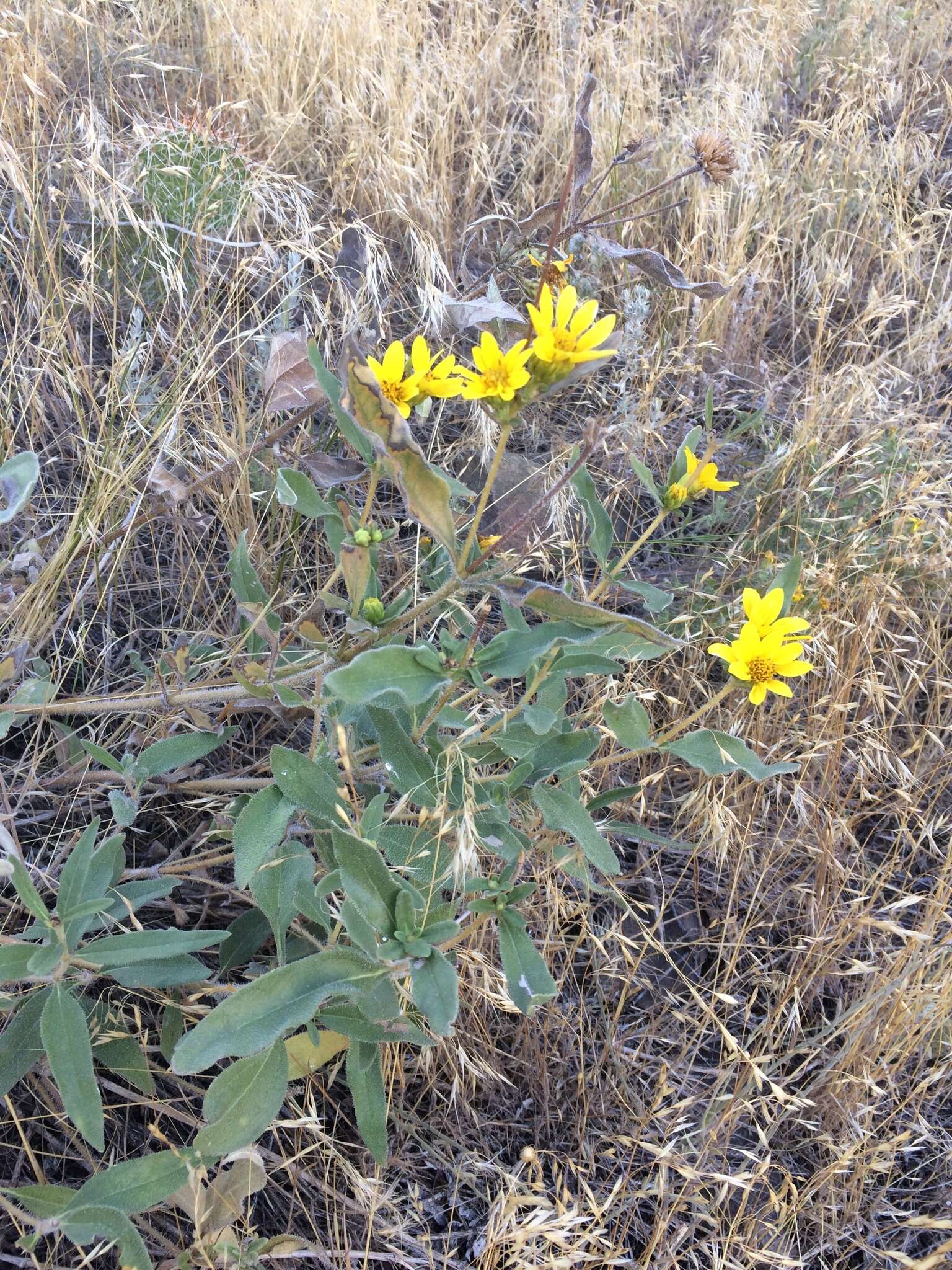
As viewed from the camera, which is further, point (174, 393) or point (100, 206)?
point (100, 206)

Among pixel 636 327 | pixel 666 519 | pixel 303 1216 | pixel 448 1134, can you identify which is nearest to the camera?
pixel 303 1216

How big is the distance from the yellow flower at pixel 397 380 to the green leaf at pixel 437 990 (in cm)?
75

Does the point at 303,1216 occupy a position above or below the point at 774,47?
below

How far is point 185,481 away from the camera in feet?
6.59

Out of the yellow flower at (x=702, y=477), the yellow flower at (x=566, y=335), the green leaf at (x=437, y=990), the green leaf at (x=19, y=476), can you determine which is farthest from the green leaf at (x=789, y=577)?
the green leaf at (x=19, y=476)

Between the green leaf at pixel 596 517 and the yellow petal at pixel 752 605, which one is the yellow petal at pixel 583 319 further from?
the yellow petal at pixel 752 605

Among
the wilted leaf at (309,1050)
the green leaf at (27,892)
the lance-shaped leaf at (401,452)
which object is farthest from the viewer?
the wilted leaf at (309,1050)

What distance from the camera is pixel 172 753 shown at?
4.96 feet

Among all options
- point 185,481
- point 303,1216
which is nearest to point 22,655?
point 185,481

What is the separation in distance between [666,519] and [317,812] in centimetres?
160

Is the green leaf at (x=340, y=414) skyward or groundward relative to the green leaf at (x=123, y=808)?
skyward

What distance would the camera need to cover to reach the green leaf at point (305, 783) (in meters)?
1.27

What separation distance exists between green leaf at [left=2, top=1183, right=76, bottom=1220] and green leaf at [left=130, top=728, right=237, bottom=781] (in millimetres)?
565

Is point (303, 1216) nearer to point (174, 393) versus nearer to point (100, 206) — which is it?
point (174, 393)
